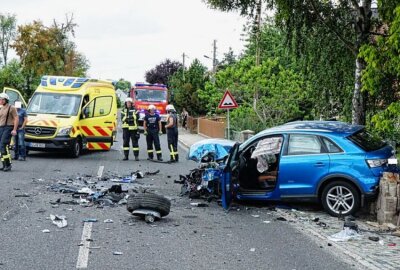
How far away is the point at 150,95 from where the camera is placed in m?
36.6

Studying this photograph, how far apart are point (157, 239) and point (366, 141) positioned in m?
4.34

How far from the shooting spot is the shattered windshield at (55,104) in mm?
19047

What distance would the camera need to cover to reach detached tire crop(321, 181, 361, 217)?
31.7 feet

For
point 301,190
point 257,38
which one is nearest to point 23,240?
point 301,190

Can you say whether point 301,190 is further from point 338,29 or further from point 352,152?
point 338,29

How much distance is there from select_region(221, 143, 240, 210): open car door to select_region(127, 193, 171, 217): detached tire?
1261mm

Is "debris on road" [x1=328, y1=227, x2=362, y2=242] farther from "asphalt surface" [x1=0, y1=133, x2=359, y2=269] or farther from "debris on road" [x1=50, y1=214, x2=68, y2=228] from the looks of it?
"debris on road" [x1=50, y1=214, x2=68, y2=228]

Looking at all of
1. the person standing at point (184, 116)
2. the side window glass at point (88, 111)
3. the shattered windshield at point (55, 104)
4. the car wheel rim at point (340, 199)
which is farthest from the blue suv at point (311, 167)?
the person standing at point (184, 116)

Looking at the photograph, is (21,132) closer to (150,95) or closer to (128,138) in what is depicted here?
(128,138)

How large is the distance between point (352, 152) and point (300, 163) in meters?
0.90

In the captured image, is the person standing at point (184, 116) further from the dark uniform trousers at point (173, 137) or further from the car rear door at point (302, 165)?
the car rear door at point (302, 165)

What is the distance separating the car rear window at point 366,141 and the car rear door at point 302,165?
→ 0.57 m

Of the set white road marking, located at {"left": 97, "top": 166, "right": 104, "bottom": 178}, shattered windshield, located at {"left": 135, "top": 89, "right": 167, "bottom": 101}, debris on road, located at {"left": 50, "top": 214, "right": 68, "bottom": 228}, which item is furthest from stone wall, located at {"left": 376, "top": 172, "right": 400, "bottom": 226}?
shattered windshield, located at {"left": 135, "top": 89, "right": 167, "bottom": 101}

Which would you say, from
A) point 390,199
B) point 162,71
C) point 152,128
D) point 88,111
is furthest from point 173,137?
point 162,71
